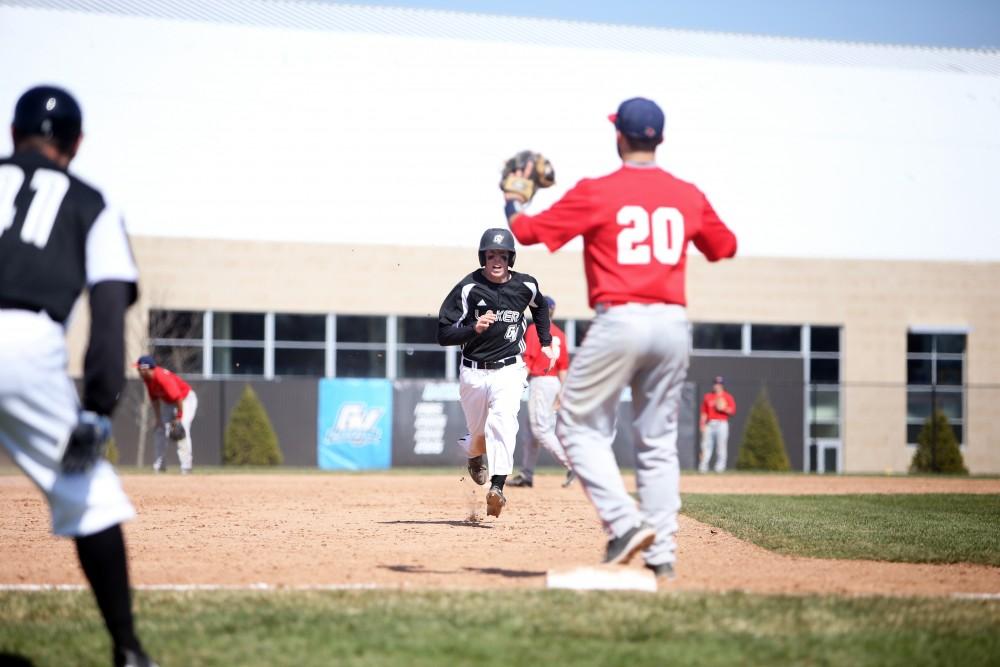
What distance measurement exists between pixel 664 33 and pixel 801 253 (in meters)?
8.26

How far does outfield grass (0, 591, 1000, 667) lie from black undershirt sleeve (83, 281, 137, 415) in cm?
109

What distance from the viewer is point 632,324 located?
653 cm

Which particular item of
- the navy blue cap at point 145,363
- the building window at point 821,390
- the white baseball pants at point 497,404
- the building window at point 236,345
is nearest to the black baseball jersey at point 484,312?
the white baseball pants at point 497,404

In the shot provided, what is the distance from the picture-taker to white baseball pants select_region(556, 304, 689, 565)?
657 cm

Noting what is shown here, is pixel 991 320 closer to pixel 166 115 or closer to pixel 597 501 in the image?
pixel 166 115

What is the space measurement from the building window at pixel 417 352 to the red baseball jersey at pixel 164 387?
1546cm

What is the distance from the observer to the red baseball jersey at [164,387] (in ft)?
70.1

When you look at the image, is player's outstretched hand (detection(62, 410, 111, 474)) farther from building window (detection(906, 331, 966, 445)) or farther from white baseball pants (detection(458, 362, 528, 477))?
building window (detection(906, 331, 966, 445))

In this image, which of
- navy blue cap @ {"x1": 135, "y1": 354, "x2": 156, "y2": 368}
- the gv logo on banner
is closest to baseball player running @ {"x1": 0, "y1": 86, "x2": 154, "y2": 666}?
navy blue cap @ {"x1": 135, "y1": 354, "x2": 156, "y2": 368}

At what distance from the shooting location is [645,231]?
262 inches

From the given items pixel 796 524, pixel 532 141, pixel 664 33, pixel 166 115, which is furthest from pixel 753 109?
pixel 796 524

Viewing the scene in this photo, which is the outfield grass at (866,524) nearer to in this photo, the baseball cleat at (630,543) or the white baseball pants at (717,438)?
the baseball cleat at (630,543)

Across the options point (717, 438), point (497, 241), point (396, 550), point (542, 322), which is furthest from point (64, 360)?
point (717, 438)

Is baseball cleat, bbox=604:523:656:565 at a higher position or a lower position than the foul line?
higher
